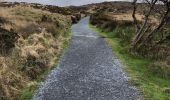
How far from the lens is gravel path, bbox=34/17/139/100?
51.7 feet

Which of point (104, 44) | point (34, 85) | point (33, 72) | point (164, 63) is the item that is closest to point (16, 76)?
Result: point (34, 85)

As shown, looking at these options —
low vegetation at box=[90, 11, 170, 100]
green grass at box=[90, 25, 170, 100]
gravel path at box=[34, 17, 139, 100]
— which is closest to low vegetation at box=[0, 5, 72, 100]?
gravel path at box=[34, 17, 139, 100]

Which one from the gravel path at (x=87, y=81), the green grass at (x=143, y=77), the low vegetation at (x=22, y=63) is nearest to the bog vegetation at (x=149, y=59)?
the green grass at (x=143, y=77)

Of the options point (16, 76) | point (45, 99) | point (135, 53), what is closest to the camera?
point (45, 99)

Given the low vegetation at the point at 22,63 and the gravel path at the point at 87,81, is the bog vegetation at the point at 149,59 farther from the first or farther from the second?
the low vegetation at the point at 22,63

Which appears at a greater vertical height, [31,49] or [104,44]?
[31,49]

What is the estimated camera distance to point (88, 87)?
17.1m

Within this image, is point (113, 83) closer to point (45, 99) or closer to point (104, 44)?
point (45, 99)

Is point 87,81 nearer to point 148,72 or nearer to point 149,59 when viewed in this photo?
point 148,72

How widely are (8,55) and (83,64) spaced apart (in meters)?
5.22

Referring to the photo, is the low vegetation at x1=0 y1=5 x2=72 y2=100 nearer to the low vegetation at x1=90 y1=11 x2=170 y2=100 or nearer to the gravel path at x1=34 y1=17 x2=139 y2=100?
the gravel path at x1=34 y1=17 x2=139 y2=100

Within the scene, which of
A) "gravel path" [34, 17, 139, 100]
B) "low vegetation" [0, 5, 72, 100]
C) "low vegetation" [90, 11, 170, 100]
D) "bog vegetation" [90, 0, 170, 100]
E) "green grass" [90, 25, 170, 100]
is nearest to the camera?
"low vegetation" [0, 5, 72, 100]

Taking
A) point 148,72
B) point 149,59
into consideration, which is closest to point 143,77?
point 148,72

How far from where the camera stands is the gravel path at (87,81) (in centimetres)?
1577
